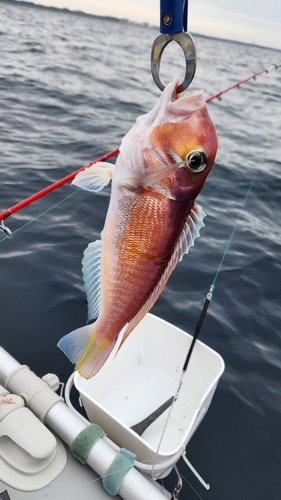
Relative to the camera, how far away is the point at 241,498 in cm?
323

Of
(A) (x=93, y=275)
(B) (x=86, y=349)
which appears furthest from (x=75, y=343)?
(A) (x=93, y=275)

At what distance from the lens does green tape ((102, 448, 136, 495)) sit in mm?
2480

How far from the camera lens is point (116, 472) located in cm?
251

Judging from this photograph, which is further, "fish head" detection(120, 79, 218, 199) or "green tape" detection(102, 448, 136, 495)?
"green tape" detection(102, 448, 136, 495)

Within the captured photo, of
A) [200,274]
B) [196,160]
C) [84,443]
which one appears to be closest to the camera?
[196,160]

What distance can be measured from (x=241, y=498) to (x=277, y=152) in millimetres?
10669

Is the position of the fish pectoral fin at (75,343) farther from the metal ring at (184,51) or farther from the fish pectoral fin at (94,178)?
the metal ring at (184,51)

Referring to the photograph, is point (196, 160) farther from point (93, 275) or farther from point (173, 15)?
point (93, 275)

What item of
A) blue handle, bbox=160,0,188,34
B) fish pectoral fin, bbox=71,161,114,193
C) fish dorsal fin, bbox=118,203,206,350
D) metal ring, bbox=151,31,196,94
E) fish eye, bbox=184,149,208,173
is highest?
blue handle, bbox=160,0,188,34

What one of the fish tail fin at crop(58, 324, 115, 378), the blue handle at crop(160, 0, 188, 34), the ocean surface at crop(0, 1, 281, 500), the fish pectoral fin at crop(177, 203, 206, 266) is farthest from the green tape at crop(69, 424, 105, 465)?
the blue handle at crop(160, 0, 188, 34)

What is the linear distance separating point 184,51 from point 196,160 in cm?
35

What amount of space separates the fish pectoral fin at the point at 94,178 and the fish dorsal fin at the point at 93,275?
8.6 inches

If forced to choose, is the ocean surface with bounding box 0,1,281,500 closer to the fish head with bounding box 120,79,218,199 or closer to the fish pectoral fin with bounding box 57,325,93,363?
the fish pectoral fin with bounding box 57,325,93,363

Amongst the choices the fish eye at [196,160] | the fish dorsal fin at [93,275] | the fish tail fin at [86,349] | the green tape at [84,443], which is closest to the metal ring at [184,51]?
the fish eye at [196,160]
